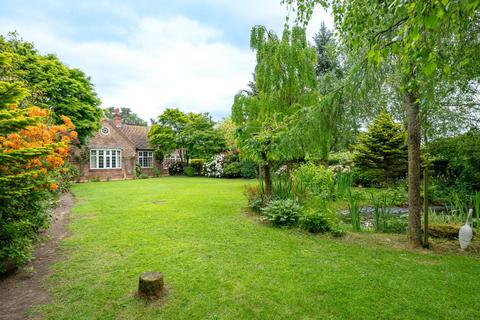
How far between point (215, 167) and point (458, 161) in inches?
620

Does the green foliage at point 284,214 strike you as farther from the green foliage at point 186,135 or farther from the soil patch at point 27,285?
the green foliage at point 186,135

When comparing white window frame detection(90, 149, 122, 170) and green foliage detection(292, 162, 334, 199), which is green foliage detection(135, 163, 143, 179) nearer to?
white window frame detection(90, 149, 122, 170)

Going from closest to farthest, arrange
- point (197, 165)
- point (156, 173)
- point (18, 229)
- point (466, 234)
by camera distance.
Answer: point (18, 229) → point (466, 234) → point (156, 173) → point (197, 165)

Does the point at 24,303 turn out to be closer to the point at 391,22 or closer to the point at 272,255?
the point at 272,255

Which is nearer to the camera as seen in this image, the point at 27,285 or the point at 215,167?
the point at 27,285

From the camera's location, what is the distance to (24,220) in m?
3.86

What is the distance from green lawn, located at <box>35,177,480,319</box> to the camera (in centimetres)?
281

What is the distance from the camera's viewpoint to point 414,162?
449cm

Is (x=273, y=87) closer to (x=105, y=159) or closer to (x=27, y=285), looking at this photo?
(x=27, y=285)

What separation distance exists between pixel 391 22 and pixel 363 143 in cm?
1043

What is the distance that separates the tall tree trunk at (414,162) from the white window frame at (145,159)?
74.6 feet

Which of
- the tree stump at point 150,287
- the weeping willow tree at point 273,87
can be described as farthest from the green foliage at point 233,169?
the tree stump at point 150,287

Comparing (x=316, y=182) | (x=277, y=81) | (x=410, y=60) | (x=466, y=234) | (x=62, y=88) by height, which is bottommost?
(x=466, y=234)

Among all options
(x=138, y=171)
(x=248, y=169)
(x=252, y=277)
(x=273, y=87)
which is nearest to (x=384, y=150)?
(x=273, y=87)
